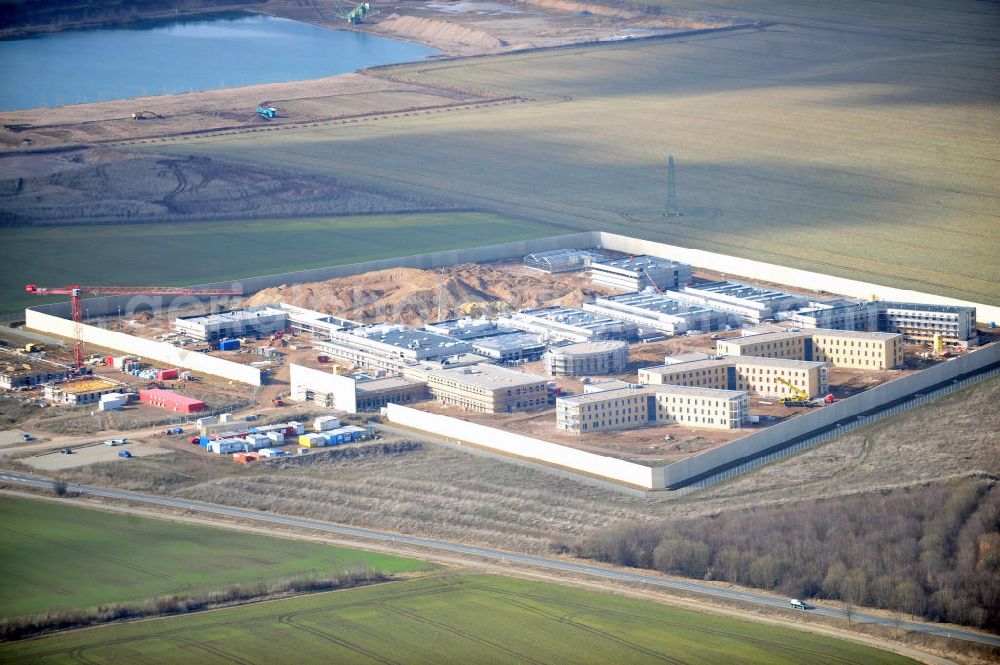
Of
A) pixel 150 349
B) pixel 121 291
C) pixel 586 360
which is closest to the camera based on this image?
pixel 586 360

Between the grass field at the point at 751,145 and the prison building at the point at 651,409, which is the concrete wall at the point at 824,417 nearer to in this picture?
the prison building at the point at 651,409

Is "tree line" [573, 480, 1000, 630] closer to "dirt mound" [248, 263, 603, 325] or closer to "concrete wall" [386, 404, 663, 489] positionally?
"concrete wall" [386, 404, 663, 489]

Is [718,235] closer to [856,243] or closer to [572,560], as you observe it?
[856,243]

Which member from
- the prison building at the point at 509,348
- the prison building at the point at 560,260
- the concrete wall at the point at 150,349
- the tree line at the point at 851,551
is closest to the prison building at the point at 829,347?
the prison building at the point at 509,348

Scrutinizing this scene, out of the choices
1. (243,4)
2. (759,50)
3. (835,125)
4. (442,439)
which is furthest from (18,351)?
(243,4)

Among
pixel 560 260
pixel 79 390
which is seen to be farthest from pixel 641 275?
pixel 79 390

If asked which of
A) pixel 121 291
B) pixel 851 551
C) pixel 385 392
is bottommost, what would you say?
pixel 851 551

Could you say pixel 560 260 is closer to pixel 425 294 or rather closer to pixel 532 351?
pixel 425 294
